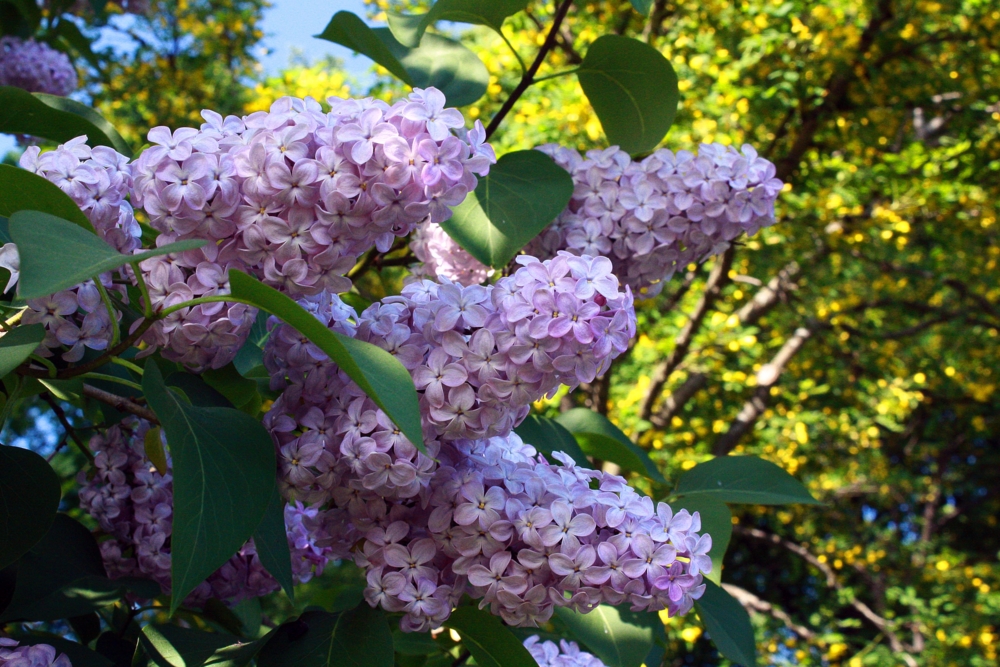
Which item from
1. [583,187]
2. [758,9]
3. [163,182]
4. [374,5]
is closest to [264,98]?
[374,5]

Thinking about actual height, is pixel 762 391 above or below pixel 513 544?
below

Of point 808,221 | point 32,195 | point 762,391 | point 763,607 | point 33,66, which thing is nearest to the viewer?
point 32,195

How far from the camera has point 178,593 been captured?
0.46 meters

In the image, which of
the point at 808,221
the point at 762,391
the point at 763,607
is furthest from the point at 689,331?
the point at 763,607

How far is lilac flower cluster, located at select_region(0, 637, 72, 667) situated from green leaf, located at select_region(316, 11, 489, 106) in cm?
55

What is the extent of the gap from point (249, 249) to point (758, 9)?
2795mm

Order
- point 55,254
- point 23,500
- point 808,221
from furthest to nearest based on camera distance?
1. point 808,221
2. point 23,500
3. point 55,254

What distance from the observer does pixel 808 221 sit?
2984 millimetres

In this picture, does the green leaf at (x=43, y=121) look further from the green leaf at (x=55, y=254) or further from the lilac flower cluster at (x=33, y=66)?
the lilac flower cluster at (x=33, y=66)

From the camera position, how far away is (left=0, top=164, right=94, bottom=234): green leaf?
1.70ft

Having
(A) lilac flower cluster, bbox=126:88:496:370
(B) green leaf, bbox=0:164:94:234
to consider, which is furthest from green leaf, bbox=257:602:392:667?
(B) green leaf, bbox=0:164:94:234

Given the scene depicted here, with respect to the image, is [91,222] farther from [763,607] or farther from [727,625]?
[763,607]

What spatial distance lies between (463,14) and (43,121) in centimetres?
40

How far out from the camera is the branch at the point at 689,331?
2941mm
